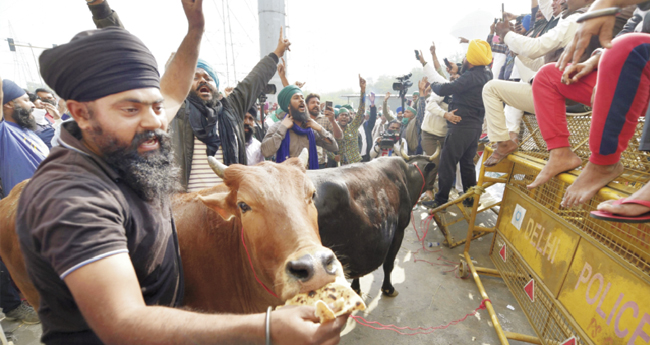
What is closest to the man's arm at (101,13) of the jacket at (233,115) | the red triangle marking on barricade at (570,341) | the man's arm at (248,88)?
the jacket at (233,115)

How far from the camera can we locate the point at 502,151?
3801 mm

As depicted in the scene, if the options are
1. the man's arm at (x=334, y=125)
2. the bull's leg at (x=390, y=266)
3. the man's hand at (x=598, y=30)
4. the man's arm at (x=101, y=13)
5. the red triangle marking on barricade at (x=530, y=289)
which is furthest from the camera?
the man's arm at (x=334, y=125)

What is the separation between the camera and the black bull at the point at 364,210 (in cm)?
291

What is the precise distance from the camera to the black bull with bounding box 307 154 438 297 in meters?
2.91

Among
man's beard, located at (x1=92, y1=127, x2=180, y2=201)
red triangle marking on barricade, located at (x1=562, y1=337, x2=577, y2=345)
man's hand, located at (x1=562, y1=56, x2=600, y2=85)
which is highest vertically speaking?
man's hand, located at (x1=562, y1=56, x2=600, y2=85)

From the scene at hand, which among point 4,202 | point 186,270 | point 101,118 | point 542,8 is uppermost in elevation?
point 542,8

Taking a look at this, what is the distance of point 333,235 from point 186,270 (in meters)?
1.45

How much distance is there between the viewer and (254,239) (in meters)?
1.69

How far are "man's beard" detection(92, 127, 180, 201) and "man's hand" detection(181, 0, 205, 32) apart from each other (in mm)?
1323

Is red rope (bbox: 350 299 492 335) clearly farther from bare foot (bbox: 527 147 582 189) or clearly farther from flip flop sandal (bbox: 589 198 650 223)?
flip flop sandal (bbox: 589 198 650 223)

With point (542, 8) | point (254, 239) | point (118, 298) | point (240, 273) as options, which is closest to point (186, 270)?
point (240, 273)

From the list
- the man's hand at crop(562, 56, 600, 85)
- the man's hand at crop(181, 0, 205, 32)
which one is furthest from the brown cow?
the man's hand at crop(562, 56, 600, 85)

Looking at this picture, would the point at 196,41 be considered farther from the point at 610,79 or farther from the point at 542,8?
the point at 542,8

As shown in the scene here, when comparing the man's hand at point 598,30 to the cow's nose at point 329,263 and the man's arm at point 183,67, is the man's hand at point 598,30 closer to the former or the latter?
the cow's nose at point 329,263
